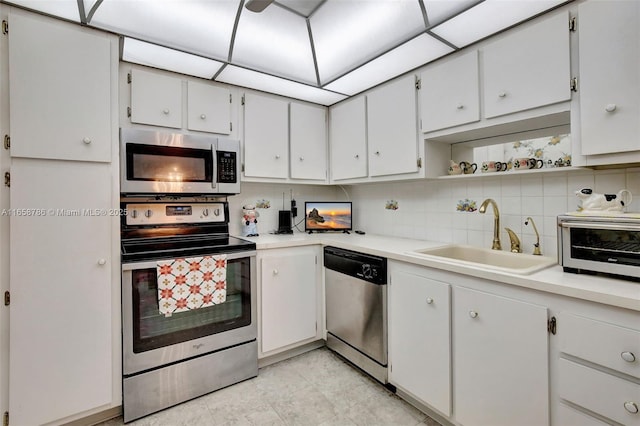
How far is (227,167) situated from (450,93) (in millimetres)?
1598

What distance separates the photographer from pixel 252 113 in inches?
98.5

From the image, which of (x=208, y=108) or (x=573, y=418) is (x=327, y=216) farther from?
(x=573, y=418)

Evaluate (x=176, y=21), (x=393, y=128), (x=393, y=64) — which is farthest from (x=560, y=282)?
(x=176, y=21)

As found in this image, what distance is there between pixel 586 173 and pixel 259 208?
234 centimetres

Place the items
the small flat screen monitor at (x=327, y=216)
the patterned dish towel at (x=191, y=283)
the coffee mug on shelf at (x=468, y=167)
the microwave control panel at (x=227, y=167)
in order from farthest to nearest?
the small flat screen monitor at (x=327, y=216)
the microwave control panel at (x=227, y=167)
the coffee mug on shelf at (x=468, y=167)
the patterned dish towel at (x=191, y=283)

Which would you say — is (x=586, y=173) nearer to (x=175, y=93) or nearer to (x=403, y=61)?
(x=403, y=61)

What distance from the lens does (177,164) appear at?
2082 millimetres

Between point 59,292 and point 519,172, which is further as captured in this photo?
point 519,172

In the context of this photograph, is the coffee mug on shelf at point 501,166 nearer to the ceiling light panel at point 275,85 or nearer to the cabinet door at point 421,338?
the cabinet door at point 421,338

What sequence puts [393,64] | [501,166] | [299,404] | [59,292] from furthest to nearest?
[393,64] < [501,166] < [299,404] < [59,292]

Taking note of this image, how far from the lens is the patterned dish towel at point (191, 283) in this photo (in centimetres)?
180

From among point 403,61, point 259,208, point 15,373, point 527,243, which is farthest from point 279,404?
point 403,61

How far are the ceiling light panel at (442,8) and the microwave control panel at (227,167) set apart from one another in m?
1.53

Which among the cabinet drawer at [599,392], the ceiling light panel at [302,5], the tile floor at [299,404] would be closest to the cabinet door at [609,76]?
the cabinet drawer at [599,392]
